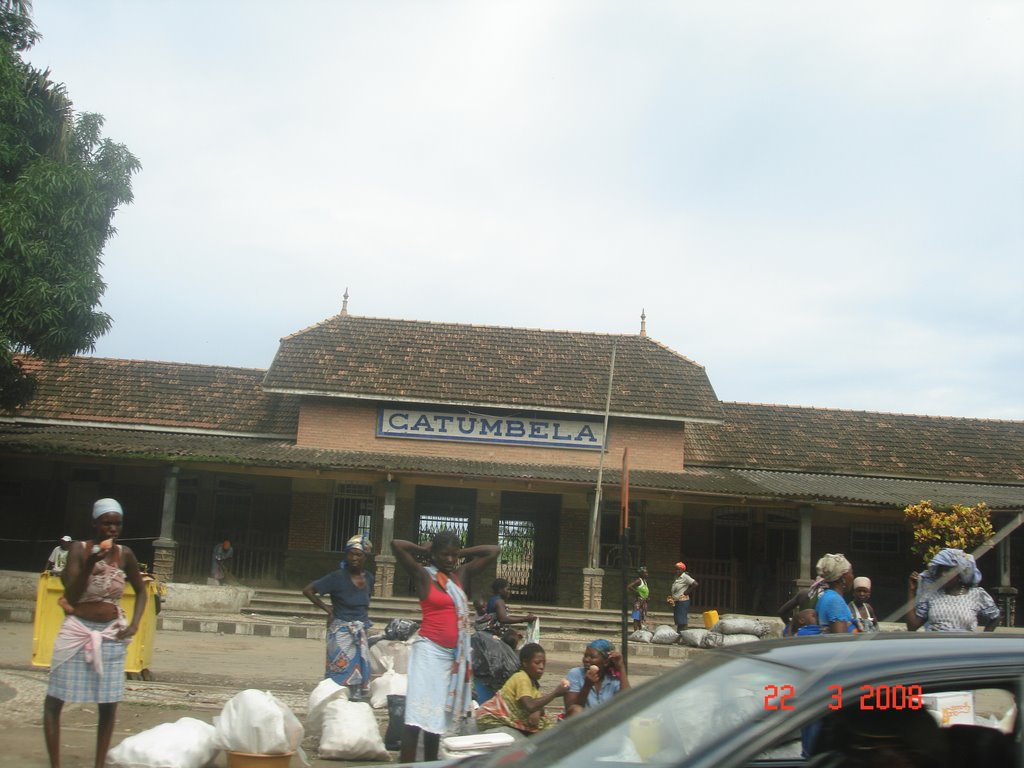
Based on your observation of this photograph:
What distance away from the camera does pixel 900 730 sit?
2908 millimetres

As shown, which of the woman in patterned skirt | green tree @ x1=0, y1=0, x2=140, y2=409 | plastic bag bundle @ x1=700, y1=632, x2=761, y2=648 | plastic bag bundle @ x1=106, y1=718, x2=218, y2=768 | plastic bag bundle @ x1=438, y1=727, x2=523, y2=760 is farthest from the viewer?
plastic bag bundle @ x1=700, y1=632, x2=761, y2=648

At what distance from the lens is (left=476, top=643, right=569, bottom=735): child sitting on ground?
6.54 m

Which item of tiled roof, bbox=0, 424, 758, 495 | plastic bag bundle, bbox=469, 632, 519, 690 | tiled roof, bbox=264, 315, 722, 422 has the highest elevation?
tiled roof, bbox=264, 315, 722, 422

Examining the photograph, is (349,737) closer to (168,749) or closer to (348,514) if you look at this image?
(168,749)

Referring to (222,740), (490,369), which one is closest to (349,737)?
(222,740)

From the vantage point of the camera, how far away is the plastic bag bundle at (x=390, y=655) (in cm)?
857

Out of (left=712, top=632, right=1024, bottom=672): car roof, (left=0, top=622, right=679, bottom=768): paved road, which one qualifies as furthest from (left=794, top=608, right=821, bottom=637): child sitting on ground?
(left=712, top=632, right=1024, bottom=672): car roof

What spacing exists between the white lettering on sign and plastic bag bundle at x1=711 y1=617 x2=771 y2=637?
5.14 meters

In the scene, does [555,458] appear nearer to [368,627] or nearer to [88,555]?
[368,627]

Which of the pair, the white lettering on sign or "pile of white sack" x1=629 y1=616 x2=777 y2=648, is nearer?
"pile of white sack" x1=629 y1=616 x2=777 y2=648

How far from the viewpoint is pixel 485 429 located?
2111cm

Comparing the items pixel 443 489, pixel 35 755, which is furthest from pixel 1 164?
pixel 35 755

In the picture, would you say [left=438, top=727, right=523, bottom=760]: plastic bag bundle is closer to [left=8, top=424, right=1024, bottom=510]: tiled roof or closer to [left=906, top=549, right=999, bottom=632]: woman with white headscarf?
[left=906, top=549, right=999, bottom=632]: woman with white headscarf
